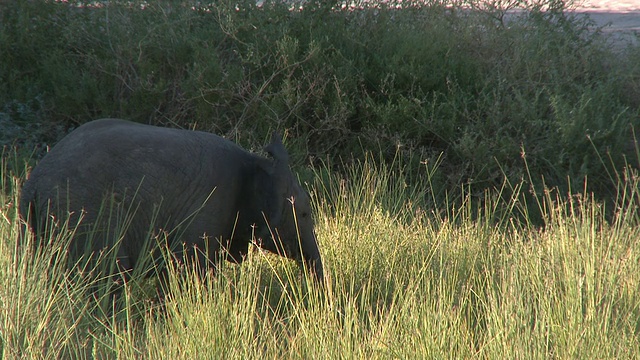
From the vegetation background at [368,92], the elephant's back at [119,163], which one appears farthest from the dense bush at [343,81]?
the elephant's back at [119,163]

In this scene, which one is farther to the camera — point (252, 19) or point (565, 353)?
point (252, 19)

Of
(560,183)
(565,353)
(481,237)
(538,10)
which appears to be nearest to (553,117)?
(560,183)

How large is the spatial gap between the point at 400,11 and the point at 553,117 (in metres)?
2.17

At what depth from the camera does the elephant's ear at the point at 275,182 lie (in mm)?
4664

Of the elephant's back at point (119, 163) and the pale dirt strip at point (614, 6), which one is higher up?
the pale dirt strip at point (614, 6)

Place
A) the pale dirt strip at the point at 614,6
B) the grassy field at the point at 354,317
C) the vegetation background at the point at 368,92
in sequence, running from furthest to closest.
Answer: the pale dirt strip at the point at 614,6, the vegetation background at the point at 368,92, the grassy field at the point at 354,317

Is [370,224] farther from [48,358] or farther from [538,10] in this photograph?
[538,10]

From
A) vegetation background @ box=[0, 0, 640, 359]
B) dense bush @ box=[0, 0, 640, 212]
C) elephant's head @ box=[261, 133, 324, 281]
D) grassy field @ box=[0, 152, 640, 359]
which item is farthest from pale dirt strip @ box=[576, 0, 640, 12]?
elephant's head @ box=[261, 133, 324, 281]

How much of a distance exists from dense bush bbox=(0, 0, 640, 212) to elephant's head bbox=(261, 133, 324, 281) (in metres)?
2.65

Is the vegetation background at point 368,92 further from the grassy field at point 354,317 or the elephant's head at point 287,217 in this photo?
the grassy field at point 354,317

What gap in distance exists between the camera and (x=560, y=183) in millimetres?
7809

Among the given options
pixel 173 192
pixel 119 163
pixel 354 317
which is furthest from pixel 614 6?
pixel 354 317

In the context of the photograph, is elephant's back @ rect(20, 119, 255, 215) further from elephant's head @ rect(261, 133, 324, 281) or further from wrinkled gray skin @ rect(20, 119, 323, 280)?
elephant's head @ rect(261, 133, 324, 281)

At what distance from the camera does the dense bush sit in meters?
7.88
